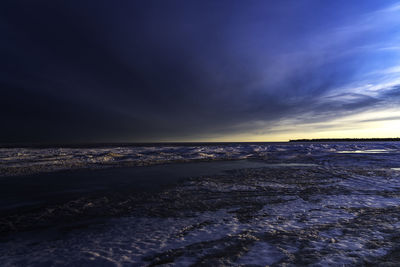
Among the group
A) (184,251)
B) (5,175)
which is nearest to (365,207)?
(184,251)

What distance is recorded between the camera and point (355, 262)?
12.8 ft

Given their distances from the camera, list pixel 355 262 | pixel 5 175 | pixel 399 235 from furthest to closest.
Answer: pixel 5 175
pixel 399 235
pixel 355 262

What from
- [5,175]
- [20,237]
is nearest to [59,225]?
[20,237]

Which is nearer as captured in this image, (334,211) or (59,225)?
(59,225)

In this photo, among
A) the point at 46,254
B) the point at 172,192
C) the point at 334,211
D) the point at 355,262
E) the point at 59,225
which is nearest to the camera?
the point at 355,262

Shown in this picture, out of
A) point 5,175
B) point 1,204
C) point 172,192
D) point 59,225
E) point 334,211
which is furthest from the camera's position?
point 5,175

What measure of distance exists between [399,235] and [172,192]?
25.1ft

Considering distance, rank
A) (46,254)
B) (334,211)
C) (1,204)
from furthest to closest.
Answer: (1,204), (334,211), (46,254)

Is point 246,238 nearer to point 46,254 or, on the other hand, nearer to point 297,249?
point 297,249

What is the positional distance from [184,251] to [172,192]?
533cm

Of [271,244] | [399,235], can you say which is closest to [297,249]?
[271,244]

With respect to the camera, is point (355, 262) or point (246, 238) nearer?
point (355, 262)

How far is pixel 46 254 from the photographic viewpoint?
174 inches

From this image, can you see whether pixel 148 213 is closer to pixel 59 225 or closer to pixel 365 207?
pixel 59 225
